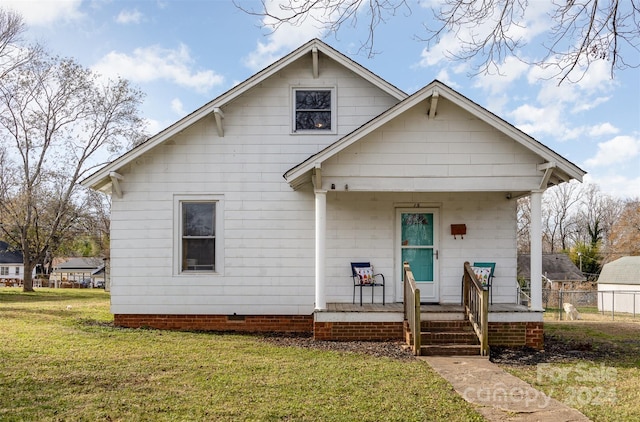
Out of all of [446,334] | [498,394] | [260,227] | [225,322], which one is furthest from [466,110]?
[225,322]

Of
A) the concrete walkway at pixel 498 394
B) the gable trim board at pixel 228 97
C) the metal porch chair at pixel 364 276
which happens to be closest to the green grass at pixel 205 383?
the concrete walkway at pixel 498 394

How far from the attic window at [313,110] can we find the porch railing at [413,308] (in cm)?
385

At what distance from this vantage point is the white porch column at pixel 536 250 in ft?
30.3

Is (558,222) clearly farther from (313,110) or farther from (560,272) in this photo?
(313,110)

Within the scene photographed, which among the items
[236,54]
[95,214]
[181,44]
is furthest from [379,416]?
[95,214]

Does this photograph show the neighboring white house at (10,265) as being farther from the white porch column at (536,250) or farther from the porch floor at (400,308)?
the white porch column at (536,250)

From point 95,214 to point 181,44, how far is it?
22198mm

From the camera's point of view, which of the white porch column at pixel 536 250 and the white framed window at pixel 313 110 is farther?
the white framed window at pixel 313 110

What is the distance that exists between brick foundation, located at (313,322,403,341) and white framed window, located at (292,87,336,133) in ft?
13.8

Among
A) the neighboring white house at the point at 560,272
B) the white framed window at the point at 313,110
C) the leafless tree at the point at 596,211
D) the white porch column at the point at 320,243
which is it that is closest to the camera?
the white porch column at the point at 320,243

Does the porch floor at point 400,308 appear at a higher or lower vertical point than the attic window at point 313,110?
lower

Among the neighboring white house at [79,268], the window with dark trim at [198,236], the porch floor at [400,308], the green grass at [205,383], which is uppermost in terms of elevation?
the window with dark trim at [198,236]

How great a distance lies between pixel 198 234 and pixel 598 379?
25.5 ft

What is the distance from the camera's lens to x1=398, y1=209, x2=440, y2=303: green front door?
10.8 m
